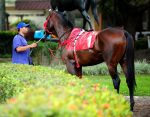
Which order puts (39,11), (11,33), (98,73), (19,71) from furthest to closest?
(39,11), (11,33), (98,73), (19,71)

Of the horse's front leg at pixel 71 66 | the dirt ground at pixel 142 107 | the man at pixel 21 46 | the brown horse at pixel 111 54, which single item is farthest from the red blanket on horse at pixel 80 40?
the dirt ground at pixel 142 107

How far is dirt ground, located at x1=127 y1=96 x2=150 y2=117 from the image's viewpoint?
916 centimetres

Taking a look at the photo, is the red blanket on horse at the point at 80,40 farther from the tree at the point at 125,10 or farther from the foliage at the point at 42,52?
the tree at the point at 125,10

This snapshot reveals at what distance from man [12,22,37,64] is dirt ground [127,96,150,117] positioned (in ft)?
8.07

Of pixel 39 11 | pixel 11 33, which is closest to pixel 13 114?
pixel 11 33

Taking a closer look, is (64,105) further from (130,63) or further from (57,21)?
(57,21)

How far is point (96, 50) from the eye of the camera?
9828 millimetres

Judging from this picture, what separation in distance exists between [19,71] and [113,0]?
20352mm

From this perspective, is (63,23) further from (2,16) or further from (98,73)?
(2,16)

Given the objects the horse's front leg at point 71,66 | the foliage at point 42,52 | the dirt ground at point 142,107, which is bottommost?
the foliage at point 42,52

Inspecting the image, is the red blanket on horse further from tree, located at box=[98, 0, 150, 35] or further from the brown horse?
tree, located at box=[98, 0, 150, 35]

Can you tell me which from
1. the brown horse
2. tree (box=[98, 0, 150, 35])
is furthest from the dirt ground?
tree (box=[98, 0, 150, 35])

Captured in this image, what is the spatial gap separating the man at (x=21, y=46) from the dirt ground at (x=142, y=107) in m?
2.46

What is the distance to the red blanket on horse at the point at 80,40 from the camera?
9.95 m
